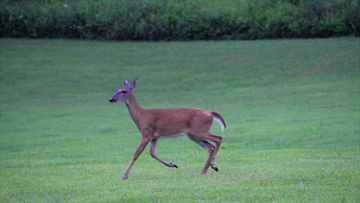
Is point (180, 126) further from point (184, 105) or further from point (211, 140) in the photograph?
point (184, 105)

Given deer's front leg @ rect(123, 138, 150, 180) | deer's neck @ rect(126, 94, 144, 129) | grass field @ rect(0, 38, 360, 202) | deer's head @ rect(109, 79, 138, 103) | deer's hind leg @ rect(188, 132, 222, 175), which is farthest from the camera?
deer's head @ rect(109, 79, 138, 103)

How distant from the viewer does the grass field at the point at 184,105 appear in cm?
955

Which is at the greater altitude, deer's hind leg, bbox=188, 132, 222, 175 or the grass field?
deer's hind leg, bbox=188, 132, 222, 175

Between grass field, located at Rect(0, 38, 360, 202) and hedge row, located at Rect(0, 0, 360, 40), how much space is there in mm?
1125

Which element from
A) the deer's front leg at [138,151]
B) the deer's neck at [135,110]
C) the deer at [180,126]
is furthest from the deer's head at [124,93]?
the deer's front leg at [138,151]

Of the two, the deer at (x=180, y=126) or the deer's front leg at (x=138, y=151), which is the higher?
the deer at (x=180, y=126)

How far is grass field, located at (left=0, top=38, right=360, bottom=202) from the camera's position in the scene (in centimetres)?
955

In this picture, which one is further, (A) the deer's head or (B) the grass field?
(A) the deer's head

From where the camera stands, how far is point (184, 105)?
24.3 metres

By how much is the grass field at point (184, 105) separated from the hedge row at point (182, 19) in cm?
113

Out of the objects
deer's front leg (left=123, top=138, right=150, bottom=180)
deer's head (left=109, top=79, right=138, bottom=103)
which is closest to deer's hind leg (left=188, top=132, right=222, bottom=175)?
deer's front leg (left=123, top=138, right=150, bottom=180)

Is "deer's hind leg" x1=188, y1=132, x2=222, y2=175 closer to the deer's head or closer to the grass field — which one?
the grass field

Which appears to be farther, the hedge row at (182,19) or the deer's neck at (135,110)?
the hedge row at (182,19)

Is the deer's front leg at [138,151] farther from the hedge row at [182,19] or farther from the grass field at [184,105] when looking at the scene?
the hedge row at [182,19]
